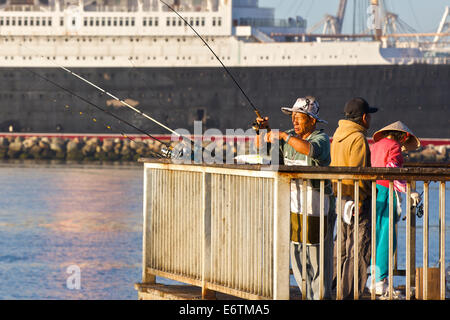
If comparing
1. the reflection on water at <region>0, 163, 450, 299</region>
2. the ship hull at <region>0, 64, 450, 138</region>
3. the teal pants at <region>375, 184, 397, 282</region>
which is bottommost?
the reflection on water at <region>0, 163, 450, 299</region>

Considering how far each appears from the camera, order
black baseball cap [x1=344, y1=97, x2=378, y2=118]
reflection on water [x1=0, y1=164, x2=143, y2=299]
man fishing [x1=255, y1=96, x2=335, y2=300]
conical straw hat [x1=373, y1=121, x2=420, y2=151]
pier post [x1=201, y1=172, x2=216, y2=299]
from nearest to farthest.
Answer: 1. man fishing [x1=255, y1=96, x2=335, y2=300]
2. pier post [x1=201, y1=172, x2=216, y2=299]
3. black baseball cap [x1=344, y1=97, x2=378, y2=118]
4. conical straw hat [x1=373, y1=121, x2=420, y2=151]
5. reflection on water [x1=0, y1=164, x2=143, y2=299]

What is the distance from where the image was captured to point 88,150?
2036 inches

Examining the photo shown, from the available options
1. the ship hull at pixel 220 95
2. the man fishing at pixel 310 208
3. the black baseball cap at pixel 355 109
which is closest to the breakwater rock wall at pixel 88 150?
the ship hull at pixel 220 95

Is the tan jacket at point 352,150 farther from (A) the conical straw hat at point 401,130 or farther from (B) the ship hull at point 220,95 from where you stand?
(B) the ship hull at point 220,95

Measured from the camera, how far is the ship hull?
57.0 m

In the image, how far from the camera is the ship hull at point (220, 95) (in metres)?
57.0

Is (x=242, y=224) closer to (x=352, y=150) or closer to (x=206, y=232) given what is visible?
(x=206, y=232)

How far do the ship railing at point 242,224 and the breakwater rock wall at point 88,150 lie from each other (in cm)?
4249

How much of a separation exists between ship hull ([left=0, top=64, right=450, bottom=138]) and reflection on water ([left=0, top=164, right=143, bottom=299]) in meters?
17.9

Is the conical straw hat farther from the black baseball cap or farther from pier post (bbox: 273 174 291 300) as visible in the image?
pier post (bbox: 273 174 291 300)

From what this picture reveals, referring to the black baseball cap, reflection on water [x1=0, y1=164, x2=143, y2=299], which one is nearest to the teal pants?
the black baseball cap

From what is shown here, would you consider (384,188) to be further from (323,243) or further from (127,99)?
(127,99)

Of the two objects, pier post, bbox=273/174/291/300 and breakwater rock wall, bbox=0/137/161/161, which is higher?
breakwater rock wall, bbox=0/137/161/161

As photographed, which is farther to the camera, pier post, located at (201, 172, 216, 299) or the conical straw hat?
the conical straw hat
